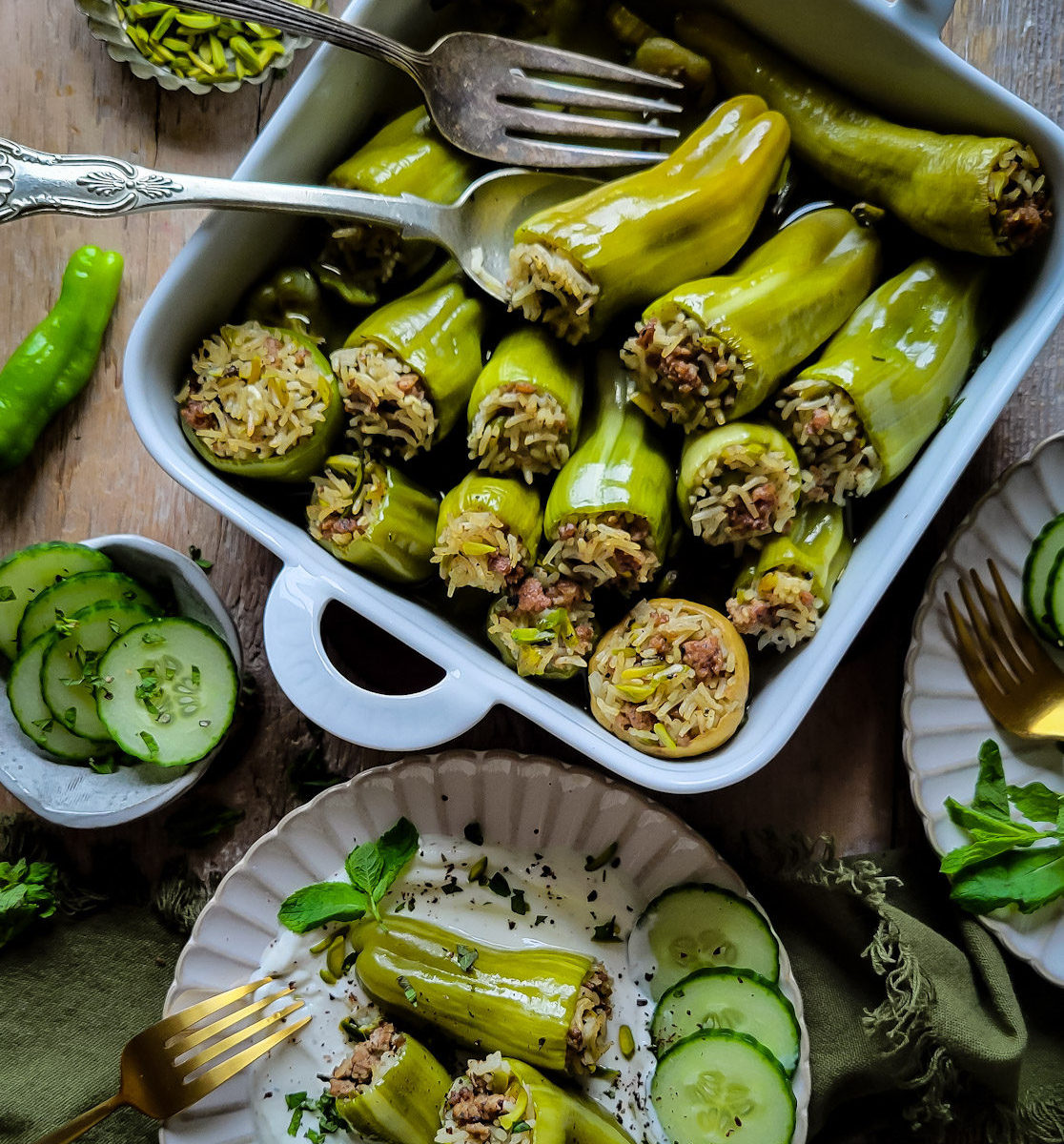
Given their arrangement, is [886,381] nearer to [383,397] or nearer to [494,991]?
[383,397]

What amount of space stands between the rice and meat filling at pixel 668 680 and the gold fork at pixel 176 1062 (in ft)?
3.59

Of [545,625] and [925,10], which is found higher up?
[925,10]

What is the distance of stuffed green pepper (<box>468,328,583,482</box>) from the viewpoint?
222 centimetres

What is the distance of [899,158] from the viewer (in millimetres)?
2229

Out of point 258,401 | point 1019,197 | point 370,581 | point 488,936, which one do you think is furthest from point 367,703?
point 1019,197

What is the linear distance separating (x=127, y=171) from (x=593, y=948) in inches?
75.4

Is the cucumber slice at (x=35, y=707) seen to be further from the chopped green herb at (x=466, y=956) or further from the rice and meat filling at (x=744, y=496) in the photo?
the rice and meat filling at (x=744, y=496)

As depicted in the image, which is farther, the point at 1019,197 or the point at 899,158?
the point at 899,158

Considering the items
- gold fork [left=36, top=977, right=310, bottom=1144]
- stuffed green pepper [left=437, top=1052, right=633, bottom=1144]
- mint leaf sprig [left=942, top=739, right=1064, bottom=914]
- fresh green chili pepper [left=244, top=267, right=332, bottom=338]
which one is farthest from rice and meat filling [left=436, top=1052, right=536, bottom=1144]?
fresh green chili pepper [left=244, top=267, right=332, bottom=338]

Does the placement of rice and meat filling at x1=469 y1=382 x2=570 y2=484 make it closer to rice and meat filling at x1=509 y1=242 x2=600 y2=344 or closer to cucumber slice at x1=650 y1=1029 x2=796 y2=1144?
rice and meat filling at x1=509 y1=242 x2=600 y2=344

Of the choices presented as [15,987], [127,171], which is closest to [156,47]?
[127,171]

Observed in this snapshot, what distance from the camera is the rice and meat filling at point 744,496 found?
2.15m

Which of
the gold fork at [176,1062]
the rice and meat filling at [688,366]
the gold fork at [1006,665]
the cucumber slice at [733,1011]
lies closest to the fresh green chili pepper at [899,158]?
the rice and meat filling at [688,366]

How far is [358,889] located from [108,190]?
5.10 feet
